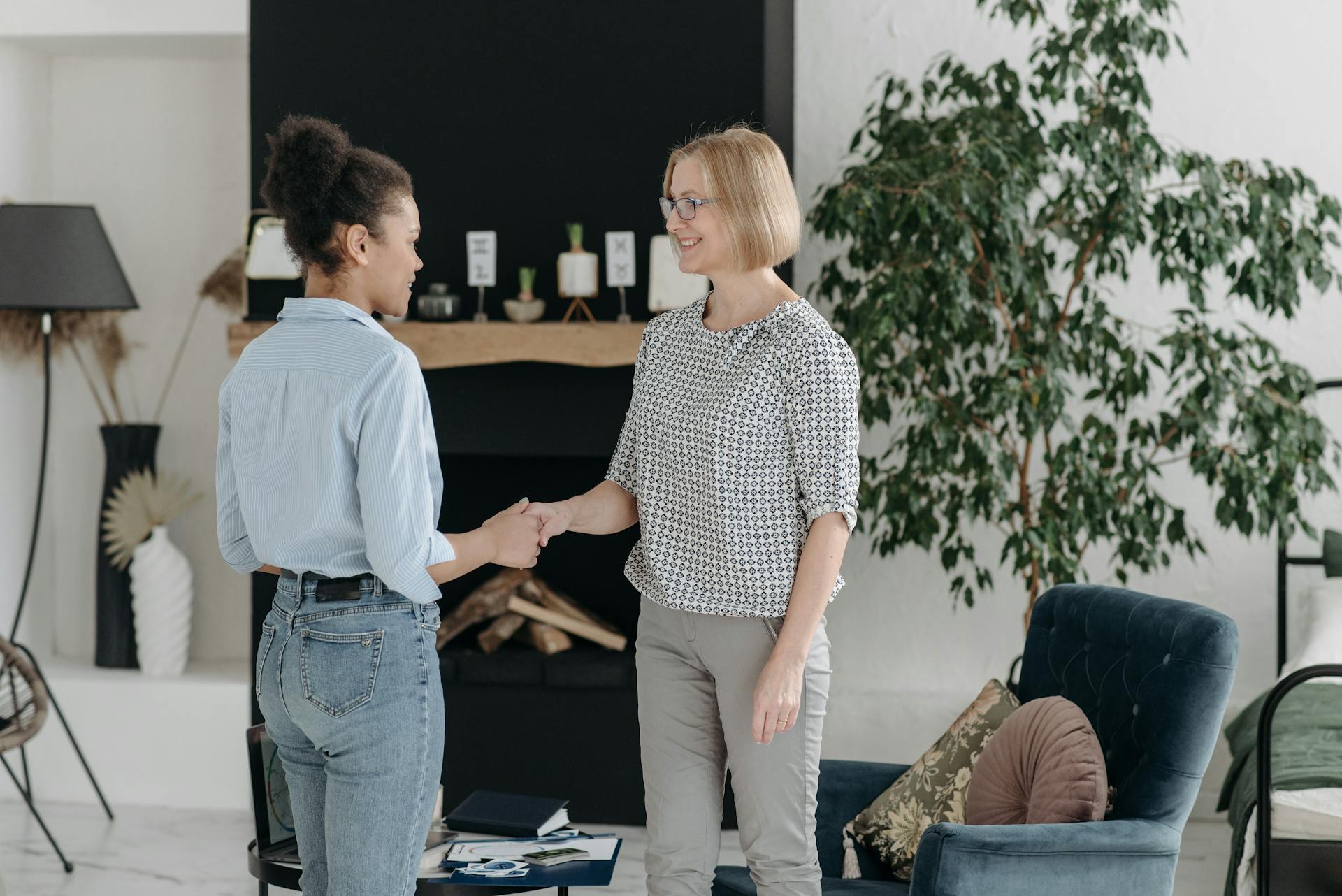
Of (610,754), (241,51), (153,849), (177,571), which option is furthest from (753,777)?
(241,51)

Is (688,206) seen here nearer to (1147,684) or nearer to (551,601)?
(1147,684)

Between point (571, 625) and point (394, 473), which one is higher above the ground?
point (394, 473)

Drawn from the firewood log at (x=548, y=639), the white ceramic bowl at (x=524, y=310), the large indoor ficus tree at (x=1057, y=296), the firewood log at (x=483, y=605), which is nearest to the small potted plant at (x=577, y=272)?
the white ceramic bowl at (x=524, y=310)

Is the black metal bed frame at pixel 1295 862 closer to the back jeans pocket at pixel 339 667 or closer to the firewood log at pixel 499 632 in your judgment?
the back jeans pocket at pixel 339 667

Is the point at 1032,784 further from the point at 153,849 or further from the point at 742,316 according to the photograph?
the point at 153,849

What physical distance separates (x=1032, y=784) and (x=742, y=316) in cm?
95

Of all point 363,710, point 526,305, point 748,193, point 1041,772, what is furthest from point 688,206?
point 526,305

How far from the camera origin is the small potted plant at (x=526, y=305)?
3959mm

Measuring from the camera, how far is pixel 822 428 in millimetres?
1895

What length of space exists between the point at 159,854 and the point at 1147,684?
9.66 ft

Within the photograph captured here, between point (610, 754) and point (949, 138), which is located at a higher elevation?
point (949, 138)

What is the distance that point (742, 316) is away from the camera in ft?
6.60

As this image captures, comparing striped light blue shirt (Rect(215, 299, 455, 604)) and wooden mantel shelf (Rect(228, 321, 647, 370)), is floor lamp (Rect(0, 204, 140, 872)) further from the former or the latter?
striped light blue shirt (Rect(215, 299, 455, 604))

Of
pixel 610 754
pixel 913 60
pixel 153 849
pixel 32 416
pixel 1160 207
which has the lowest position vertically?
pixel 153 849
